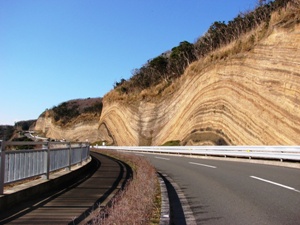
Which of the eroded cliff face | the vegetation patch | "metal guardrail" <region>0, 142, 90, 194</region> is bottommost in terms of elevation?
"metal guardrail" <region>0, 142, 90, 194</region>

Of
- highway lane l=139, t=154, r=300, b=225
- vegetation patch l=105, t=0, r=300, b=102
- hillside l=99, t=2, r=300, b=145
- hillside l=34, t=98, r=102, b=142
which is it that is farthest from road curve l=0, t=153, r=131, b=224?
hillside l=34, t=98, r=102, b=142

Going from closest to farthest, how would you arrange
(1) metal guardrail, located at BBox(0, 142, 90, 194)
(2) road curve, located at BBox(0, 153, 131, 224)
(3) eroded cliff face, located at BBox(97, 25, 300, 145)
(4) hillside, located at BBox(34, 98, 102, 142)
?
(2) road curve, located at BBox(0, 153, 131, 224) < (1) metal guardrail, located at BBox(0, 142, 90, 194) < (3) eroded cliff face, located at BBox(97, 25, 300, 145) < (4) hillside, located at BBox(34, 98, 102, 142)

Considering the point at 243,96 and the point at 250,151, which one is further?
the point at 243,96

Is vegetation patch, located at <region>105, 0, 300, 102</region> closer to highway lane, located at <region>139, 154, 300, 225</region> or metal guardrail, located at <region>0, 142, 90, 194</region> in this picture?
highway lane, located at <region>139, 154, 300, 225</region>

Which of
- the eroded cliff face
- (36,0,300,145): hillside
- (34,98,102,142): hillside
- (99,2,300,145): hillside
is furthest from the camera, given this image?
(34,98,102,142): hillside

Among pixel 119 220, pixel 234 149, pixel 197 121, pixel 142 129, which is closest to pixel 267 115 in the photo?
pixel 234 149

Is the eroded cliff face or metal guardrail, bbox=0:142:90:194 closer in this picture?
metal guardrail, bbox=0:142:90:194

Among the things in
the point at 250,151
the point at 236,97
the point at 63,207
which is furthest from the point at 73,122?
the point at 63,207

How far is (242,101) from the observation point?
33531 mm

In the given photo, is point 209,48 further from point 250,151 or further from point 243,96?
point 250,151

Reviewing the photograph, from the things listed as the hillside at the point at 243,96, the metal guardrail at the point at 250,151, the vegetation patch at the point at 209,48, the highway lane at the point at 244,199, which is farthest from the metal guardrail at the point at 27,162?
the vegetation patch at the point at 209,48

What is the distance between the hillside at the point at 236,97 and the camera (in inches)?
1109

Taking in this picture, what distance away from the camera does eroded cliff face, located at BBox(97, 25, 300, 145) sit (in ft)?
91.0

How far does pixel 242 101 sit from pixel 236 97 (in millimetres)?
1150
